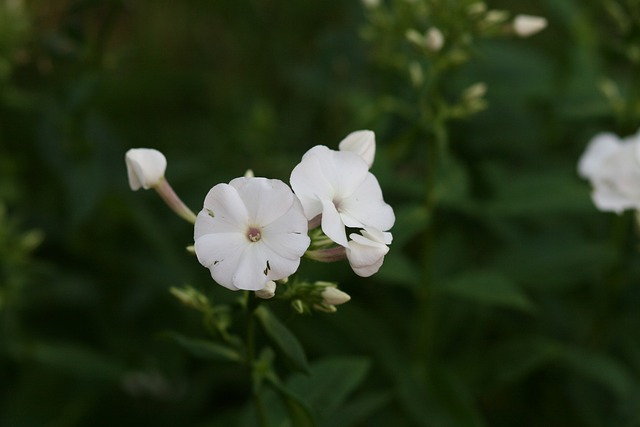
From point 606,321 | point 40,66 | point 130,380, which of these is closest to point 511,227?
point 606,321

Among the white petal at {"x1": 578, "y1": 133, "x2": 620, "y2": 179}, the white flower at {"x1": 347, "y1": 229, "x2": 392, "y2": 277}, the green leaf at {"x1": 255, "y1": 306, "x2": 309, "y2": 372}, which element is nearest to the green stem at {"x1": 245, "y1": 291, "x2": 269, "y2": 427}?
the green leaf at {"x1": 255, "y1": 306, "x2": 309, "y2": 372}

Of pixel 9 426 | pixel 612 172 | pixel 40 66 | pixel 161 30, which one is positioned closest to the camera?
pixel 612 172

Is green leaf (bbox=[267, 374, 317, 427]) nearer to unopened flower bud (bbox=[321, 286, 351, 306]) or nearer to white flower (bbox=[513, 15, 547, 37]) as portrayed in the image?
unopened flower bud (bbox=[321, 286, 351, 306])

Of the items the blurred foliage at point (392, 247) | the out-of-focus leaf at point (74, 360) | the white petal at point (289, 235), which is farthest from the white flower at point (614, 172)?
the out-of-focus leaf at point (74, 360)

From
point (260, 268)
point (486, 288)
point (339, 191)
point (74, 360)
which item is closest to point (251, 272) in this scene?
point (260, 268)

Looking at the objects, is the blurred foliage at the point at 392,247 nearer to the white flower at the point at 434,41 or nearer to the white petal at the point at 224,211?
the white flower at the point at 434,41

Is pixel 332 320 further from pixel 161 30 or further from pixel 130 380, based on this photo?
pixel 161 30
